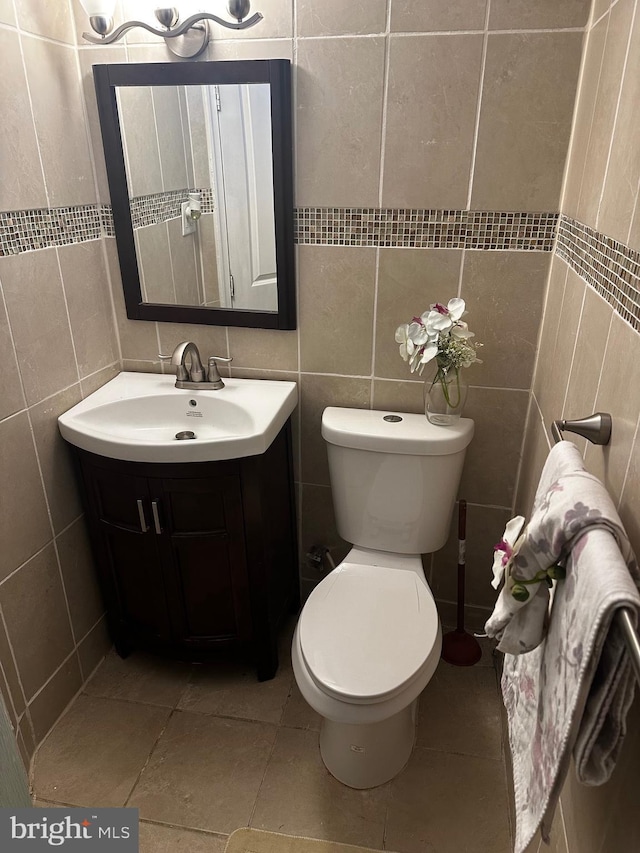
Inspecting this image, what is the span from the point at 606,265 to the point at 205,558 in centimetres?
→ 123

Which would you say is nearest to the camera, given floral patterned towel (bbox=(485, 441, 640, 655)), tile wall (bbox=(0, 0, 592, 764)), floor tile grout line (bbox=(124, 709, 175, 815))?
floral patterned towel (bbox=(485, 441, 640, 655))

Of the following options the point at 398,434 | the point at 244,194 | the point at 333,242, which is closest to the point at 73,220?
the point at 244,194

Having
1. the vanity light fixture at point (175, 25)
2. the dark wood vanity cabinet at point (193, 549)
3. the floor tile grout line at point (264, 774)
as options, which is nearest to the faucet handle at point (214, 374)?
the dark wood vanity cabinet at point (193, 549)

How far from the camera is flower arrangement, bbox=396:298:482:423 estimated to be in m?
1.53

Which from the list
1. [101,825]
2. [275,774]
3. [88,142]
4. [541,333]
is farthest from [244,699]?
[88,142]

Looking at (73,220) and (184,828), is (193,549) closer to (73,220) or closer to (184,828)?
(184,828)

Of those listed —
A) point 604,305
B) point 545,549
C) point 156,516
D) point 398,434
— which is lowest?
point 156,516

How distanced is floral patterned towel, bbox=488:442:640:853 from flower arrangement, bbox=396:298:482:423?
0.73 metres

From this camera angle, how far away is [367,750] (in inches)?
59.0

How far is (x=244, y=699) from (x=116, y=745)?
0.38 m

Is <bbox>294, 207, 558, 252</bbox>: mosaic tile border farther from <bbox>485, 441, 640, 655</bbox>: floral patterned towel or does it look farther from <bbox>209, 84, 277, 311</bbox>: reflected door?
<bbox>485, 441, 640, 655</bbox>: floral patterned towel

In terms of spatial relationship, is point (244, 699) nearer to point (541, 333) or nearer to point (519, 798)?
point (519, 798)

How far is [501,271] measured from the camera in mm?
1587

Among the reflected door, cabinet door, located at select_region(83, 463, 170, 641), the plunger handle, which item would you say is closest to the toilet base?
the plunger handle
